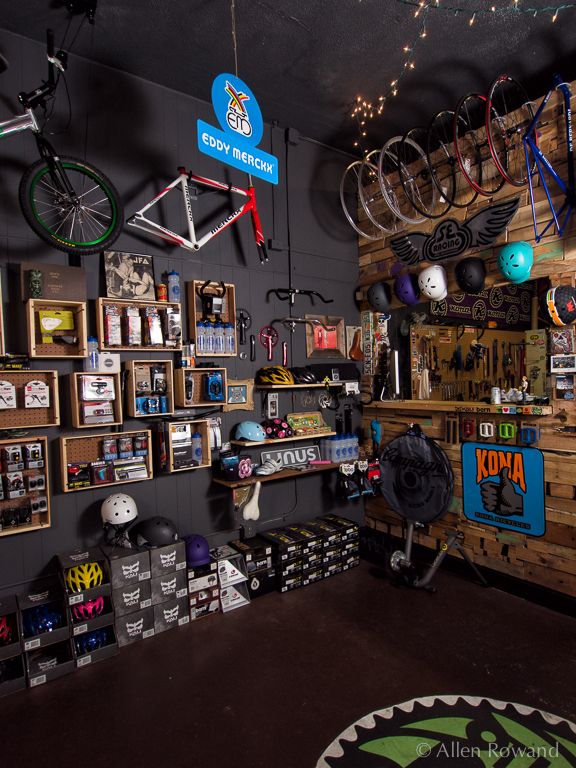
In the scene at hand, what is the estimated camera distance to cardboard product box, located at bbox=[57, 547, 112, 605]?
2.93 meters

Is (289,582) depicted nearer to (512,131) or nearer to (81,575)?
(81,575)

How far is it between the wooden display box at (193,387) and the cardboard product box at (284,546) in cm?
129

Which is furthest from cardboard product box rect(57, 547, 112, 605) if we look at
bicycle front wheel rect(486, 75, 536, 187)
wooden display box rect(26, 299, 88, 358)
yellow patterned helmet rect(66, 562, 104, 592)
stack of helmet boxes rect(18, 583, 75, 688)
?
bicycle front wheel rect(486, 75, 536, 187)

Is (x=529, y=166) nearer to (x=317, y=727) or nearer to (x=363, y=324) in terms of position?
(x=363, y=324)

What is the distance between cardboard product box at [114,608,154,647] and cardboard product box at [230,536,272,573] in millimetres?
836

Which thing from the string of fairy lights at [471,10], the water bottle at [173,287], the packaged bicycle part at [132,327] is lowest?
the packaged bicycle part at [132,327]

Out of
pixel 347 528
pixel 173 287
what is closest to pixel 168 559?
pixel 347 528

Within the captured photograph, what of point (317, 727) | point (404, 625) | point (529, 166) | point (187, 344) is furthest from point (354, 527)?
point (529, 166)

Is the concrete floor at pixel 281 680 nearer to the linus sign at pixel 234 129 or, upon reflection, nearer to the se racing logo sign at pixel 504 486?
the se racing logo sign at pixel 504 486

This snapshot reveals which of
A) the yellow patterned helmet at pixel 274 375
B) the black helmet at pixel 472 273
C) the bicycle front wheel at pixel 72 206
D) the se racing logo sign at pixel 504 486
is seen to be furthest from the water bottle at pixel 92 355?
the se racing logo sign at pixel 504 486

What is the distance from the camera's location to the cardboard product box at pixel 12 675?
268 cm

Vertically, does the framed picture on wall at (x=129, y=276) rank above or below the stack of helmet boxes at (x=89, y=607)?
above

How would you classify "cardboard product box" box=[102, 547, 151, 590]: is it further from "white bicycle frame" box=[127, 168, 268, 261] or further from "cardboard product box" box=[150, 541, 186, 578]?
"white bicycle frame" box=[127, 168, 268, 261]

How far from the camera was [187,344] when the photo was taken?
378 cm
